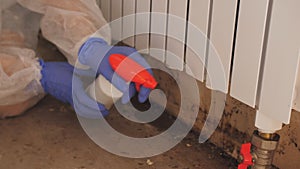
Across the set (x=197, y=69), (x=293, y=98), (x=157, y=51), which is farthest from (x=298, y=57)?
(x=157, y=51)

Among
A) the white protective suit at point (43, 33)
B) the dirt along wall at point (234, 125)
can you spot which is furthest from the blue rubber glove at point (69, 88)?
the dirt along wall at point (234, 125)

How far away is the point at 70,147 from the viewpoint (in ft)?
2.79

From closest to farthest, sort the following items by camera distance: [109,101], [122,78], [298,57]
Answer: [298,57], [122,78], [109,101]

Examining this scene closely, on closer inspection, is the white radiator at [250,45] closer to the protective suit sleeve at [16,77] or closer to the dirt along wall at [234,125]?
the dirt along wall at [234,125]

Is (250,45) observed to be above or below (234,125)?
above

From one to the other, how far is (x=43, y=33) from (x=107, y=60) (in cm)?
21

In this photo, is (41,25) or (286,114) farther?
(41,25)

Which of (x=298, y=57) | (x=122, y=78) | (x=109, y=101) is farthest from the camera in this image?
(x=109, y=101)

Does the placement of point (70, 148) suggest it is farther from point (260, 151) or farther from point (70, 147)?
point (260, 151)

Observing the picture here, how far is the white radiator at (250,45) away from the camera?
0.58 m

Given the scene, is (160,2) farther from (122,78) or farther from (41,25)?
(41,25)

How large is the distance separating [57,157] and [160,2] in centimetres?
31

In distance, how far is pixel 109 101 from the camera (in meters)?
0.85

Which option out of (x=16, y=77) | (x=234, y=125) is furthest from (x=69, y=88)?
(x=234, y=125)
